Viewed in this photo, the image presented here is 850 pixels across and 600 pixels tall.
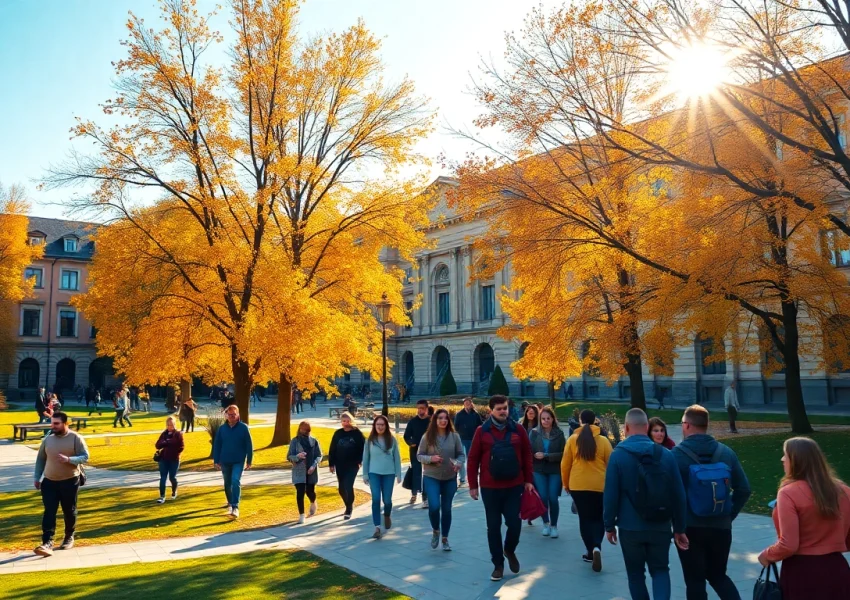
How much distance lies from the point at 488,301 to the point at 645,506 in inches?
2057

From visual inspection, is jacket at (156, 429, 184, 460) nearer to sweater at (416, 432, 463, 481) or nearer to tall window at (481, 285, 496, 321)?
sweater at (416, 432, 463, 481)

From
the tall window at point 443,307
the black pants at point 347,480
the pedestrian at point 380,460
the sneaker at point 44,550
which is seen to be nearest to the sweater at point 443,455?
the pedestrian at point 380,460

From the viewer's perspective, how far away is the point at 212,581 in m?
7.10

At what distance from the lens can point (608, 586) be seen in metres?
6.66

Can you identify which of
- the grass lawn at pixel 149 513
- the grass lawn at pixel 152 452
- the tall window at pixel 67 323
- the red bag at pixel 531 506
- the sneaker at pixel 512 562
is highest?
the tall window at pixel 67 323

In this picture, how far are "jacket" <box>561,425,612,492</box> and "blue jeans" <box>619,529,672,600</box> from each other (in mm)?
2049

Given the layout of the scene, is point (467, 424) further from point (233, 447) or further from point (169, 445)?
point (169, 445)

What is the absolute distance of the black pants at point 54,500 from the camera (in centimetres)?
871

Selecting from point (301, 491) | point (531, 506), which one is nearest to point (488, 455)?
point (531, 506)

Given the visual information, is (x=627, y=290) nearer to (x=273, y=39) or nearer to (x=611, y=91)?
(x=611, y=91)

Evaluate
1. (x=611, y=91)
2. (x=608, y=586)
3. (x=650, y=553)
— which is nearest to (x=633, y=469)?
(x=650, y=553)

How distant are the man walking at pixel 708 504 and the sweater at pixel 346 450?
19.8 feet

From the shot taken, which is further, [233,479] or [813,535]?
[233,479]

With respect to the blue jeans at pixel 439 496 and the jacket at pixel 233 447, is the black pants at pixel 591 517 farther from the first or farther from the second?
the jacket at pixel 233 447
